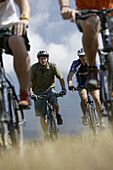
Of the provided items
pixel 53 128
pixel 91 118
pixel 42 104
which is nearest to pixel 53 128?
pixel 53 128

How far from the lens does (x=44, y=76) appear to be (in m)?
8.27

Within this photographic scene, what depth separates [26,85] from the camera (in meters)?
3.79

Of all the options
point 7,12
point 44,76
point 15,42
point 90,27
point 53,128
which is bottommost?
point 53,128

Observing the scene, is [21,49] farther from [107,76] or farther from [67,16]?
[107,76]

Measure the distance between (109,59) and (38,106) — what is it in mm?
4884

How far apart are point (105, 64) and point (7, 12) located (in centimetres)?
141

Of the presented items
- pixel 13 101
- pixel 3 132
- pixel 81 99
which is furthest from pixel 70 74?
pixel 3 132

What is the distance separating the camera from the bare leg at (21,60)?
3.52m

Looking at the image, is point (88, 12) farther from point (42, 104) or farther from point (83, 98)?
point (83, 98)

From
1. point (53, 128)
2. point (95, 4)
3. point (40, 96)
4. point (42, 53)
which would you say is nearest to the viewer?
point (95, 4)

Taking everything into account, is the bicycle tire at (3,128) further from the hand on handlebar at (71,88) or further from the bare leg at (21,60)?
the hand on handlebar at (71,88)

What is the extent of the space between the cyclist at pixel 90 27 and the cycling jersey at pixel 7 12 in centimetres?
62

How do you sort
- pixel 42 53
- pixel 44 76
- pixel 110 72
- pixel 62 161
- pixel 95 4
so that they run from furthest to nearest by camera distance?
1. pixel 42 53
2. pixel 44 76
3. pixel 95 4
4. pixel 110 72
5. pixel 62 161

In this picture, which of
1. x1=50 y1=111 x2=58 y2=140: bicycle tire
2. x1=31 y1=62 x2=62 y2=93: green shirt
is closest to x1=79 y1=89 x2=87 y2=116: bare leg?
x1=31 y1=62 x2=62 y2=93: green shirt
